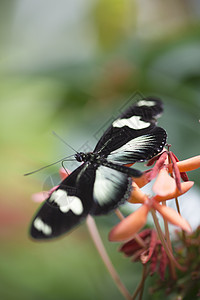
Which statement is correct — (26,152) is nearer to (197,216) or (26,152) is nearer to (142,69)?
(142,69)

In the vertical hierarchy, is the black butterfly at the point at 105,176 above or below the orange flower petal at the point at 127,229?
above

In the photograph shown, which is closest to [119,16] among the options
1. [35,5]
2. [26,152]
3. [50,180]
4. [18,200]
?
[26,152]

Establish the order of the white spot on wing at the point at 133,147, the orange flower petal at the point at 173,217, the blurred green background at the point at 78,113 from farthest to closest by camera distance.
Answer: the blurred green background at the point at 78,113 < the white spot on wing at the point at 133,147 < the orange flower petal at the point at 173,217

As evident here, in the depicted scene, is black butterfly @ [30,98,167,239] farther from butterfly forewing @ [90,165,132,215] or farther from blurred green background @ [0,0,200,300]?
blurred green background @ [0,0,200,300]

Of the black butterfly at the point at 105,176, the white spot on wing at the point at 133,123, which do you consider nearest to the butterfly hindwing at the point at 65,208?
the black butterfly at the point at 105,176

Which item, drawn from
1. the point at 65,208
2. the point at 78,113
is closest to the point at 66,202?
the point at 65,208

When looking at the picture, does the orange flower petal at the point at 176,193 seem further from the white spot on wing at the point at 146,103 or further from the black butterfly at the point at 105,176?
the white spot on wing at the point at 146,103
